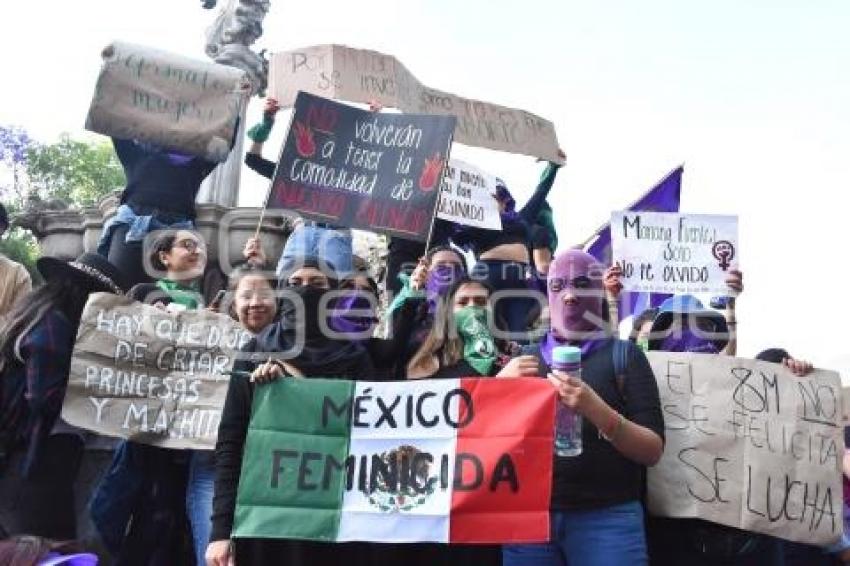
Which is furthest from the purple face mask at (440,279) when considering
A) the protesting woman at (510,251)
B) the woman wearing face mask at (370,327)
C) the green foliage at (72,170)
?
the green foliage at (72,170)

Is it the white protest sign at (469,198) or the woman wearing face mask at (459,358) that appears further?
the white protest sign at (469,198)

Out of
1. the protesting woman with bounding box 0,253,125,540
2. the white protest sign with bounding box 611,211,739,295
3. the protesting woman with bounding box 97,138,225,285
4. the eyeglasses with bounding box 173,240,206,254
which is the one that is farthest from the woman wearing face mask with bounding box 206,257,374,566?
the white protest sign with bounding box 611,211,739,295

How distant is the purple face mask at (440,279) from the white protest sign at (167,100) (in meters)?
2.39

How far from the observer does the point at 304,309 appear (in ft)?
12.2

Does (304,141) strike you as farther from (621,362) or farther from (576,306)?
(621,362)

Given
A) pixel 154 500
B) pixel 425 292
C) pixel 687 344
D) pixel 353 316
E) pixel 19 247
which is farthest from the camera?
pixel 19 247

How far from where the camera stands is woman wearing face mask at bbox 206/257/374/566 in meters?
3.35

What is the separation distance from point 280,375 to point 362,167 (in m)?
2.78

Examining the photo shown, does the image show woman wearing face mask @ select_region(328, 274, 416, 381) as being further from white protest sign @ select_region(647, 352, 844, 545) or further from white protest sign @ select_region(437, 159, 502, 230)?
white protest sign @ select_region(437, 159, 502, 230)

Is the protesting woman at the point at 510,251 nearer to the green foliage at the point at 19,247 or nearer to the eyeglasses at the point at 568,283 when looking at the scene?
the eyeglasses at the point at 568,283

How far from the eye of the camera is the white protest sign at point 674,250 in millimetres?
6027

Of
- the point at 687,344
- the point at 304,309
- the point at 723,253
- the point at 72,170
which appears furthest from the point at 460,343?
the point at 72,170

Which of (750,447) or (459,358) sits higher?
(459,358)

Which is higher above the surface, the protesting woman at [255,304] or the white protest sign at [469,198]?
the white protest sign at [469,198]
